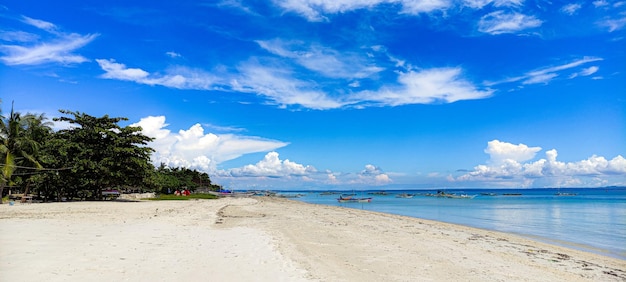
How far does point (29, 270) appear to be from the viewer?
8.45 meters

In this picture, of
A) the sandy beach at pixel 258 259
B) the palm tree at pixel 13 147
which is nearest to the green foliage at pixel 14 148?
the palm tree at pixel 13 147

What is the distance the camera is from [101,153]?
129ft

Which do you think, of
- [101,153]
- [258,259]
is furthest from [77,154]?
[258,259]

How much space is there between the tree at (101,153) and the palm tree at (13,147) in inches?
92.1

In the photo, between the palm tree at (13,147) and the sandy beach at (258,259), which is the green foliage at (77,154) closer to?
the palm tree at (13,147)

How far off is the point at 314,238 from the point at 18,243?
10.1m

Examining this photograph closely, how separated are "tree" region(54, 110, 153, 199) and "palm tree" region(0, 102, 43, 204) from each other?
2338 millimetres

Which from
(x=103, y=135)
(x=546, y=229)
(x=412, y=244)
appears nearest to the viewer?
(x=412, y=244)

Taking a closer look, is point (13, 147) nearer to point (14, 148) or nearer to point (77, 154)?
point (14, 148)

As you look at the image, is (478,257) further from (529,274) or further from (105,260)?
(105,260)

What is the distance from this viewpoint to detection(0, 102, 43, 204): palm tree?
3394 centimetres

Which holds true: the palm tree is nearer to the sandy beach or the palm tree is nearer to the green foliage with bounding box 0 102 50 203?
the green foliage with bounding box 0 102 50 203

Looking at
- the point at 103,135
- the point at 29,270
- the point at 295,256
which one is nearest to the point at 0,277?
the point at 29,270

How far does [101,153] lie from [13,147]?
6916 mm
